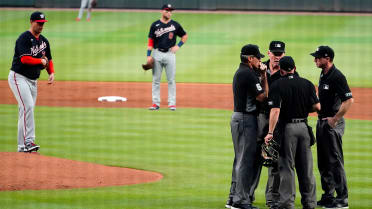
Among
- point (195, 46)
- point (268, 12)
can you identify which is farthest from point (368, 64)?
point (268, 12)

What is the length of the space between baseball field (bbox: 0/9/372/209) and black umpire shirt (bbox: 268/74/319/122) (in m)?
1.19

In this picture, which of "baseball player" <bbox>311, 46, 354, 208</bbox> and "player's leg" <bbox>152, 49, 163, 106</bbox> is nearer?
"baseball player" <bbox>311, 46, 354, 208</bbox>

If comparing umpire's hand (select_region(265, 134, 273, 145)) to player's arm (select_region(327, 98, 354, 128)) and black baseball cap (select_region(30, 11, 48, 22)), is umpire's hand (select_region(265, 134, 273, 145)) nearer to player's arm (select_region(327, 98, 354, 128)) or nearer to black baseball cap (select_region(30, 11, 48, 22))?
player's arm (select_region(327, 98, 354, 128))

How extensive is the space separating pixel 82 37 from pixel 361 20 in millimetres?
11848

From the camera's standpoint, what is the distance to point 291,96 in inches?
320

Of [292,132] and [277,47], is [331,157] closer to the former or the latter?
[292,132]

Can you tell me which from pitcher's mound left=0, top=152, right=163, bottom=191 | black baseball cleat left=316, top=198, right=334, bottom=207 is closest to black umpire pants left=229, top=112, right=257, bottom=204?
black baseball cleat left=316, top=198, right=334, bottom=207

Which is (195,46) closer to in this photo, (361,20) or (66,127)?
(361,20)

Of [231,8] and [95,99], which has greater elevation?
[231,8]

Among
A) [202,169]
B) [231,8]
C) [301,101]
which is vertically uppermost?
[231,8]

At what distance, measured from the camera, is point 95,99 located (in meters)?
17.7

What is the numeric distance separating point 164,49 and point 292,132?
7.93 meters

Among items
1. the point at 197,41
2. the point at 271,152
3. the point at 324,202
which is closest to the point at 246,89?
the point at 271,152

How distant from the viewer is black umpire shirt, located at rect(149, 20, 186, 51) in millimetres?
15633
